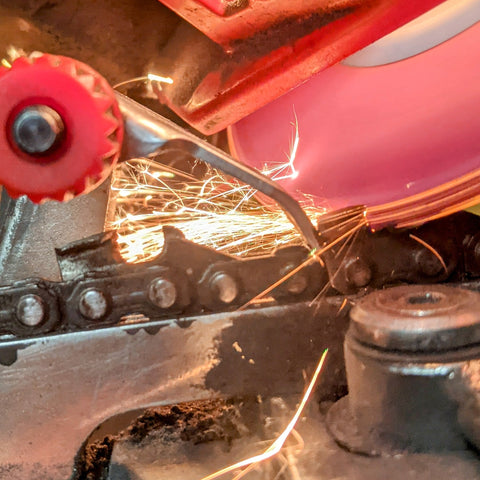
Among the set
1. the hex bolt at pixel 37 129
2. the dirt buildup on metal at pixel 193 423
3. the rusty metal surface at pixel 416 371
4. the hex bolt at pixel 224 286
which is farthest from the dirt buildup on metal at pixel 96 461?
the hex bolt at pixel 37 129

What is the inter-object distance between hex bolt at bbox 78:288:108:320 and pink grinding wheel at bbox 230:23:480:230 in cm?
53

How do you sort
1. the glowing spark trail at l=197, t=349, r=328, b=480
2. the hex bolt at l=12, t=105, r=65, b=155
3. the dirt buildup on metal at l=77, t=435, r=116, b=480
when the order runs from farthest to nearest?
the dirt buildup on metal at l=77, t=435, r=116, b=480
the glowing spark trail at l=197, t=349, r=328, b=480
the hex bolt at l=12, t=105, r=65, b=155

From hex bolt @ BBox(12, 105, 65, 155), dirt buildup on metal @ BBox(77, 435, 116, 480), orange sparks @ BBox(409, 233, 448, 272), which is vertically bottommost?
dirt buildup on metal @ BBox(77, 435, 116, 480)

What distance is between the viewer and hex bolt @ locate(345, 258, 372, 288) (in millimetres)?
1247

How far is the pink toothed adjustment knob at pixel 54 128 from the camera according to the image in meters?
0.89

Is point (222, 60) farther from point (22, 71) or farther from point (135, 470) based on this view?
point (135, 470)

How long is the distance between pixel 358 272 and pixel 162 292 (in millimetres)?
397

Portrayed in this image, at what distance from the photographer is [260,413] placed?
1.32m

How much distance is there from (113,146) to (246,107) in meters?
0.34

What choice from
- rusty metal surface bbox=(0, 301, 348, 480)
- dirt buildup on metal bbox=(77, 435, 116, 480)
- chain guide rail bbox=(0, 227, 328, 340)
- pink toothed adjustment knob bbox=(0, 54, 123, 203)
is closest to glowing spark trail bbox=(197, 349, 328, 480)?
rusty metal surface bbox=(0, 301, 348, 480)

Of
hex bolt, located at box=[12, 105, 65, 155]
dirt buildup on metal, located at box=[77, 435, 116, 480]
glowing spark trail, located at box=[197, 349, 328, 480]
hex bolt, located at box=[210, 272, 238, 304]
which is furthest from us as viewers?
dirt buildup on metal, located at box=[77, 435, 116, 480]

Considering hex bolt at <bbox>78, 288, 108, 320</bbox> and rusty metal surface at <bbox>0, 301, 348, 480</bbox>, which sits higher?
hex bolt at <bbox>78, 288, 108, 320</bbox>

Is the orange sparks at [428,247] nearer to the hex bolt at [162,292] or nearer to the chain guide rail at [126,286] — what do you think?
the chain guide rail at [126,286]

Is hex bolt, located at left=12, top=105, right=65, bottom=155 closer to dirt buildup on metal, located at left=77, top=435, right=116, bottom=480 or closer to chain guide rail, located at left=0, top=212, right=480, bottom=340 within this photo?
chain guide rail, located at left=0, top=212, right=480, bottom=340
